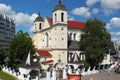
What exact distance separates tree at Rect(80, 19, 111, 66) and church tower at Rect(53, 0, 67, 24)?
10.9m

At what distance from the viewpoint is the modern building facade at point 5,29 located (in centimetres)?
15650

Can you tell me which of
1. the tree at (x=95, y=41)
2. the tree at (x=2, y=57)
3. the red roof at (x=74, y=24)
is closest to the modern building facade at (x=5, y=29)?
the red roof at (x=74, y=24)

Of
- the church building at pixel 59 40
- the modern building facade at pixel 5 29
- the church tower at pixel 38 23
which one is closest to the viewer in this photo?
the church building at pixel 59 40

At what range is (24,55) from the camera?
6775 cm

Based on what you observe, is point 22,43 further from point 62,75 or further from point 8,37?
point 8,37

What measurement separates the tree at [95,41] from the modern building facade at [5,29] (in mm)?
89715

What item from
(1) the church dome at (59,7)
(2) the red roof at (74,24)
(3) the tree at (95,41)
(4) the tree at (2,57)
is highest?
(1) the church dome at (59,7)

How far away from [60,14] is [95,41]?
1539 centimetres

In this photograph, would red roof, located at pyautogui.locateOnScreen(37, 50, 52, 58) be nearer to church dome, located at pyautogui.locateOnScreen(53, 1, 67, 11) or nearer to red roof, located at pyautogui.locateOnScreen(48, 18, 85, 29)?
red roof, located at pyautogui.locateOnScreen(48, 18, 85, 29)

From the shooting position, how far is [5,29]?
534ft

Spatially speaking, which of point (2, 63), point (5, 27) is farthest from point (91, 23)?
point (5, 27)

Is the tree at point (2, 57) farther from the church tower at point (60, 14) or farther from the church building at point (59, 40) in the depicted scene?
the church tower at point (60, 14)

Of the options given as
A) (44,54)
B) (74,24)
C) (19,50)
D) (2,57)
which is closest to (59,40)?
(44,54)

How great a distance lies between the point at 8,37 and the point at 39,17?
78954 mm
